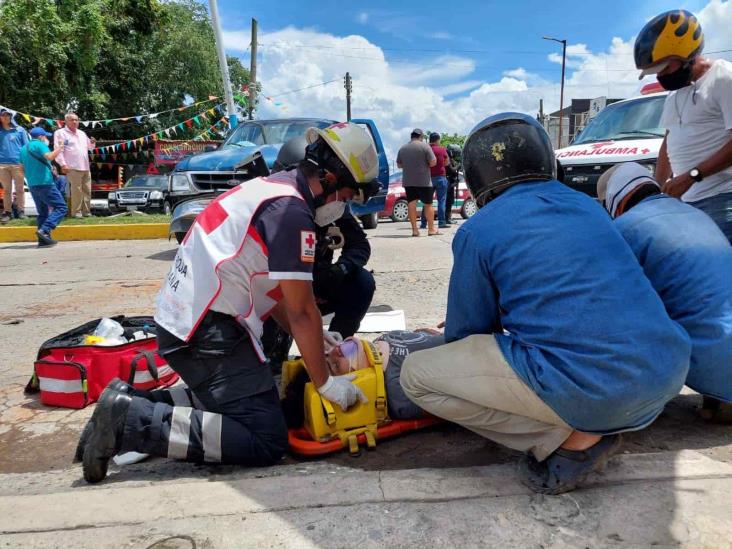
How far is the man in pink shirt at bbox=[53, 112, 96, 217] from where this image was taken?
10352 millimetres

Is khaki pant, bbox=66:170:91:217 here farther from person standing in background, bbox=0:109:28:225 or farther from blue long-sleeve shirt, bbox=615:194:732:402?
blue long-sleeve shirt, bbox=615:194:732:402

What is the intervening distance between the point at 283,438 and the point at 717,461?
1666mm

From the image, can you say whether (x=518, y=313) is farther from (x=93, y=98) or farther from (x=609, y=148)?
(x=93, y=98)

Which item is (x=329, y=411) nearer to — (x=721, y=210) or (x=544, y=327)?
(x=544, y=327)

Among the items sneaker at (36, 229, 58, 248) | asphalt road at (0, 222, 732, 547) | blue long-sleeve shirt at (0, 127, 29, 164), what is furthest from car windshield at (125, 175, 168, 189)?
asphalt road at (0, 222, 732, 547)

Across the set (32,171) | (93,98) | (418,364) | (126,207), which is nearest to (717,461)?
(418,364)

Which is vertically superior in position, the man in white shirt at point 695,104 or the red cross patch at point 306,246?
the man in white shirt at point 695,104

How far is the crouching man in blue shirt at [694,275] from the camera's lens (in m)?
2.10

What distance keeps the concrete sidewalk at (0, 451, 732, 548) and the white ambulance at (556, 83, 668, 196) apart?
5.43m

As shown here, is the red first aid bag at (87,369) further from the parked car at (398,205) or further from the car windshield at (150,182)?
the car windshield at (150,182)

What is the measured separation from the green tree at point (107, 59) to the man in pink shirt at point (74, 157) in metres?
12.6

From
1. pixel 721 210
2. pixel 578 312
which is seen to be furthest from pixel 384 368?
pixel 721 210

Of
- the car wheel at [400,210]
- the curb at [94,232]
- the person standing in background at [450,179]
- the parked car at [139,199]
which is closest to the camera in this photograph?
the curb at [94,232]

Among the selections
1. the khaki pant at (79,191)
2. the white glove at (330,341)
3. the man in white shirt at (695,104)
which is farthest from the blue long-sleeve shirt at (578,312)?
the khaki pant at (79,191)
